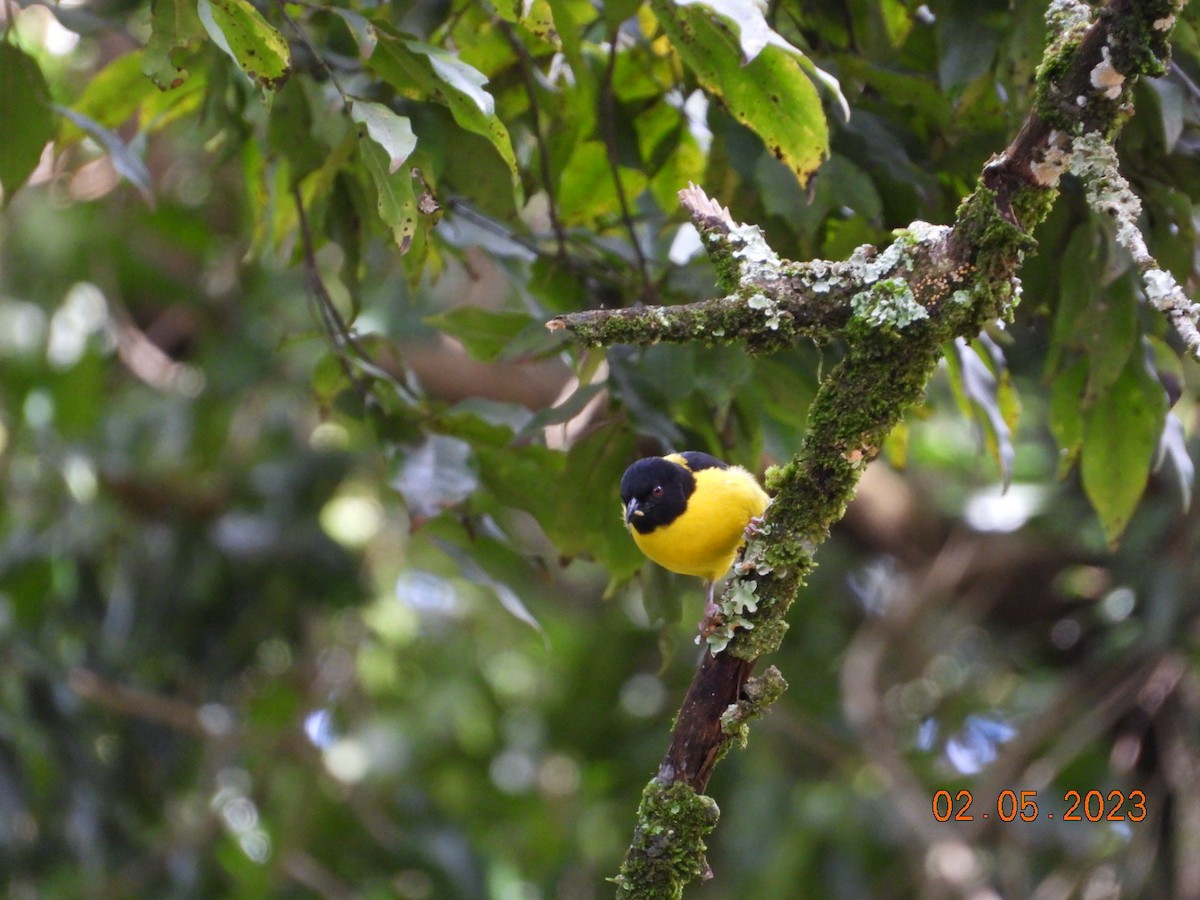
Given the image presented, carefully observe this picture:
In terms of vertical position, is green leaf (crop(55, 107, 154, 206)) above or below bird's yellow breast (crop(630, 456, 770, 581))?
above

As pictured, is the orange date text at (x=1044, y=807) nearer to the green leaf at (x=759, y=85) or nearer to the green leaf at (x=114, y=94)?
the green leaf at (x=759, y=85)

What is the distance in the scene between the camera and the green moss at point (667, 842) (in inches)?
92.1

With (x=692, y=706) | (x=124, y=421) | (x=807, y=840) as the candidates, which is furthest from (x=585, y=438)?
(x=124, y=421)

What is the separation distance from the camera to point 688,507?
3.36 meters

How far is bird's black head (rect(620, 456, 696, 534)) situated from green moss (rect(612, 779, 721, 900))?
1018mm

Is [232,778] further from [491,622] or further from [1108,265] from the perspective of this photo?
[1108,265]

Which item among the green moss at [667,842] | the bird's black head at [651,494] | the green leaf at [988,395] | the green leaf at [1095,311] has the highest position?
the green leaf at [1095,311]

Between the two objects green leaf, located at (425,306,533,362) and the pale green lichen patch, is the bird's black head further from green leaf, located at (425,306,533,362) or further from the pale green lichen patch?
the pale green lichen patch

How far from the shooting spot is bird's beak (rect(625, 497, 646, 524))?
332 cm

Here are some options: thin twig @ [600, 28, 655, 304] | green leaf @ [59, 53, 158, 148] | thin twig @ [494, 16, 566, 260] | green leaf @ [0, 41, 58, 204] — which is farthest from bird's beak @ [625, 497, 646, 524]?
green leaf @ [59, 53, 158, 148]

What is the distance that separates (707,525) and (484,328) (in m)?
0.74

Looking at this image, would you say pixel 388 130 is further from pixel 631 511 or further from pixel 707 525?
pixel 707 525

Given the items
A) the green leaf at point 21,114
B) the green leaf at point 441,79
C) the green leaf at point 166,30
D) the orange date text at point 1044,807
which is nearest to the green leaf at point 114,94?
the green leaf at point 21,114

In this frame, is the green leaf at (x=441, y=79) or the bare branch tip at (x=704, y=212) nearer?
the bare branch tip at (x=704, y=212)
